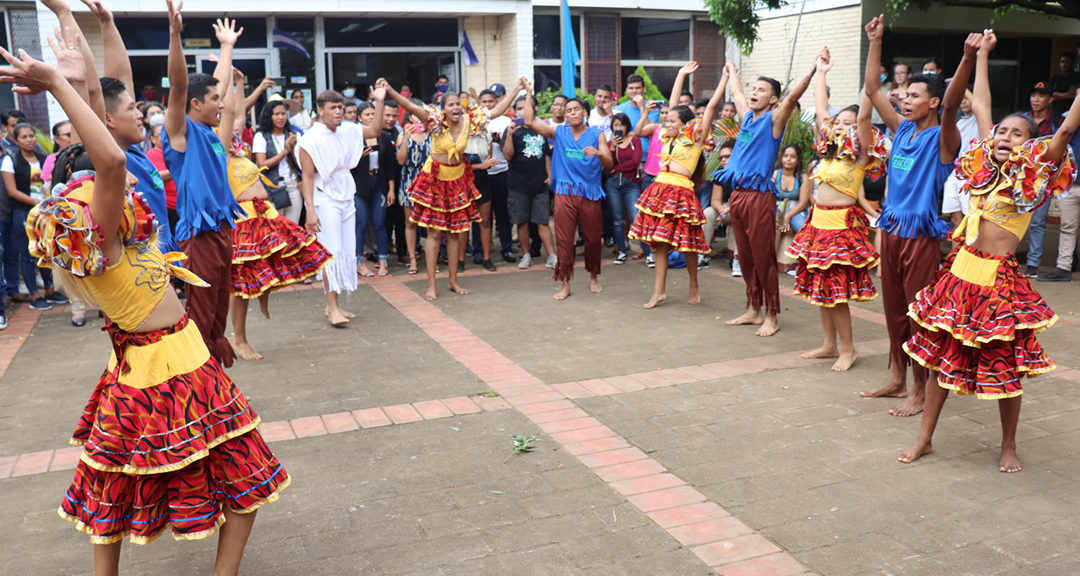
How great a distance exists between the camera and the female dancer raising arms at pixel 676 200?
8219 mm

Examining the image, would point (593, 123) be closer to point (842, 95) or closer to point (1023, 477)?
point (842, 95)

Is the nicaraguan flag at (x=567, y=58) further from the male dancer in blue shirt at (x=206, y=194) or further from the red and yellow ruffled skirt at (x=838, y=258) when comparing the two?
the male dancer in blue shirt at (x=206, y=194)

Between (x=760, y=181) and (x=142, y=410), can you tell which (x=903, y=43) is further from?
(x=142, y=410)

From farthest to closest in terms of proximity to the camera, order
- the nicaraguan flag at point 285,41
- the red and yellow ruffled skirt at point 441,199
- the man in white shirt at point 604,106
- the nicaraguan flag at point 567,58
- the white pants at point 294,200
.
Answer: the nicaraguan flag at point 285,41 → the nicaraguan flag at point 567,58 → the man in white shirt at point 604,106 → the white pants at point 294,200 → the red and yellow ruffled skirt at point 441,199

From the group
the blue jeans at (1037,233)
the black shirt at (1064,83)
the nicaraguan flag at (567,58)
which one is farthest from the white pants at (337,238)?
the black shirt at (1064,83)

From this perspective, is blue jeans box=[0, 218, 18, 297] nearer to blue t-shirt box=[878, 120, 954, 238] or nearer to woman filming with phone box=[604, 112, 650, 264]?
woman filming with phone box=[604, 112, 650, 264]

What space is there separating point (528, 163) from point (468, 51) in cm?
732

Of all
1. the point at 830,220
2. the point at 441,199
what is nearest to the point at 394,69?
the point at 441,199

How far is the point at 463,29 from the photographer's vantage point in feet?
56.5

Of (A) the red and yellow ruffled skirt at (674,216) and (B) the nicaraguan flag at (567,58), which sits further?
(B) the nicaraguan flag at (567,58)

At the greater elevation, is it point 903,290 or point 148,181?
point 148,181

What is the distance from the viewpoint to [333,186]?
7.84m

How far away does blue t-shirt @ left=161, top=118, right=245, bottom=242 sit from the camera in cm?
533

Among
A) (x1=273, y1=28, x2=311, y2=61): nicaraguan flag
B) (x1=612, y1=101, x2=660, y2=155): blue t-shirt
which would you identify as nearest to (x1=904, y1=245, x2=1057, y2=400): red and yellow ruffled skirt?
(x1=612, y1=101, x2=660, y2=155): blue t-shirt
